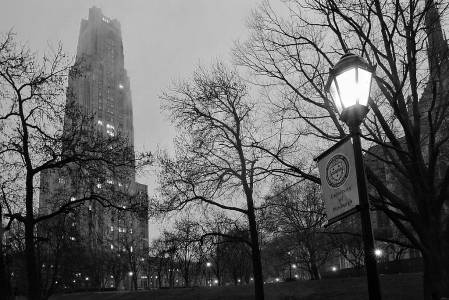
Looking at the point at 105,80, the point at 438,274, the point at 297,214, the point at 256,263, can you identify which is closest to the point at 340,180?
the point at 438,274

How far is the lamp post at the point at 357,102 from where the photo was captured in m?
5.75

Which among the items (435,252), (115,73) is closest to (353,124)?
(435,252)

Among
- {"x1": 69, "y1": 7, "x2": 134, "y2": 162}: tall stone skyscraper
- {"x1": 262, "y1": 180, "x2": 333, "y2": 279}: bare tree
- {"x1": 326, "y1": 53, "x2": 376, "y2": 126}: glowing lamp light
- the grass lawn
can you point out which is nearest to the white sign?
{"x1": 326, "y1": 53, "x2": 376, "y2": 126}: glowing lamp light

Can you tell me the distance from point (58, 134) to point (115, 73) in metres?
178

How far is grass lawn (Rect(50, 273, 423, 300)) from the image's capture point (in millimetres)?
25938

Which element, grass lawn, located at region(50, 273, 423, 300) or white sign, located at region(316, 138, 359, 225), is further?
grass lawn, located at region(50, 273, 423, 300)

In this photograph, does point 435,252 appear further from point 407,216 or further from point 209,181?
point 209,181

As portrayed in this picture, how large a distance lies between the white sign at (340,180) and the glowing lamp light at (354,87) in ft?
1.34

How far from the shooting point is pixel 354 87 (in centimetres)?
610

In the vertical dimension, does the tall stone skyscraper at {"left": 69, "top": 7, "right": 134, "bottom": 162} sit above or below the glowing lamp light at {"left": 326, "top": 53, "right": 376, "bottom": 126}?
above

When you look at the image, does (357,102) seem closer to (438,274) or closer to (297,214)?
(438,274)

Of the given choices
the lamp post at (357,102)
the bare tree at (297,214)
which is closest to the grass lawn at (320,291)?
the bare tree at (297,214)

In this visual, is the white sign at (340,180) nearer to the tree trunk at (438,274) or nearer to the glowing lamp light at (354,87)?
the glowing lamp light at (354,87)

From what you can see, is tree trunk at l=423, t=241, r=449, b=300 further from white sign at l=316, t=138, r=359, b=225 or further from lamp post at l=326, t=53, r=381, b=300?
lamp post at l=326, t=53, r=381, b=300
